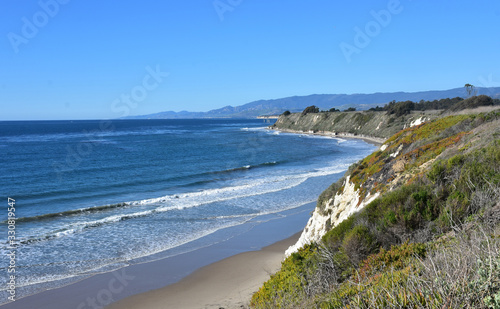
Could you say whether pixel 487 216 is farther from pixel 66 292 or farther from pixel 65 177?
pixel 65 177

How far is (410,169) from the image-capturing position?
1215cm

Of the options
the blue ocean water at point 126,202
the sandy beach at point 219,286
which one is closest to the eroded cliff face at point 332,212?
the sandy beach at point 219,286

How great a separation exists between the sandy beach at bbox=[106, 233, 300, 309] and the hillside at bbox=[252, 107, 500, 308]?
2.46 meters

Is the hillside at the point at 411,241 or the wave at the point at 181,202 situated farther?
the wave at the point at 181,202

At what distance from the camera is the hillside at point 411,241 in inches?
157

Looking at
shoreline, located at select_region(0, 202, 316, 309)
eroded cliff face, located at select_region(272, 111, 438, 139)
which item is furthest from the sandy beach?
eroded cliff face, located at select_region(272, 111, 438, 139)

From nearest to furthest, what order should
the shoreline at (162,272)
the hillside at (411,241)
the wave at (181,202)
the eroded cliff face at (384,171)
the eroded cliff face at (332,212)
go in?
the hillside at (411,241)
the shoreline at (162,272)
the eroded cliff face at (384,171)
the eroded cliff face at (332,212)
the wave at (181,202)

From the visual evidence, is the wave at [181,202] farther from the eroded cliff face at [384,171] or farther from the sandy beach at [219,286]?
the eroded cliff face at [384,171]

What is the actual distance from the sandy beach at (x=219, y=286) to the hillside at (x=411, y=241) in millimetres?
2461

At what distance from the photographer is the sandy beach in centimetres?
1168

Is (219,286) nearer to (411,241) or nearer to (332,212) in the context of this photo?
(332,212)

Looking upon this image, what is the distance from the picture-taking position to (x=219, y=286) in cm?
Result: 1309

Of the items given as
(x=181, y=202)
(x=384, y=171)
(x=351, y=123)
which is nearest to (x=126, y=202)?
(x=181, y=202)

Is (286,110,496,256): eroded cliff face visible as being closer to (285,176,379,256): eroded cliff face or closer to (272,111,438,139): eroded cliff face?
(285,176,379,256): eroded cliff face
